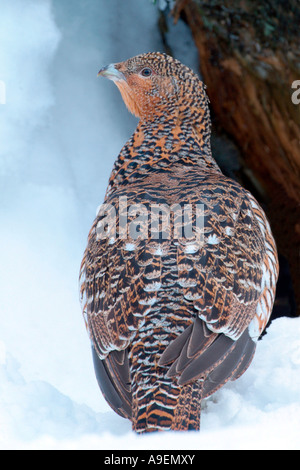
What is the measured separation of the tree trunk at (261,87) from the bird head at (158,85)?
113 cm

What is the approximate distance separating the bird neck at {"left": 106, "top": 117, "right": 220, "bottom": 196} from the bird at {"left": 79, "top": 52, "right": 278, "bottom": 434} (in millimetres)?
162

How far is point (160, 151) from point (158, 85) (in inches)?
21.1

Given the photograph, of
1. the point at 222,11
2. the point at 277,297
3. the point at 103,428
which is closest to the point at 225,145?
the point at 222,11

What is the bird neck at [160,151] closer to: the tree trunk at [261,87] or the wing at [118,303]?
the wing at [118,303]

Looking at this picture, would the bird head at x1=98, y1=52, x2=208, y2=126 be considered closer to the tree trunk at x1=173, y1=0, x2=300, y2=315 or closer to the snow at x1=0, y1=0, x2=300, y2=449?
the tree trunk at x1=173, y1=0, x2=300, y2=315

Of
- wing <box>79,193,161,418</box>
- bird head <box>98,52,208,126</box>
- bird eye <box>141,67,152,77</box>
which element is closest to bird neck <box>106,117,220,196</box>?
bird head <box>98,52,208,126</box>

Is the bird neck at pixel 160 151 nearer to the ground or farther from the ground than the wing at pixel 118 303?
farther from the ground

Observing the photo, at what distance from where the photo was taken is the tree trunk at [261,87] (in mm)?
5477

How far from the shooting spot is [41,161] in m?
6.19

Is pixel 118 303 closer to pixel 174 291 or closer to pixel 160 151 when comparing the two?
pixel 174 291

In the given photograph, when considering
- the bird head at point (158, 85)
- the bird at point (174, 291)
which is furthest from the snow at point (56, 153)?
the bird at point (174, 291)

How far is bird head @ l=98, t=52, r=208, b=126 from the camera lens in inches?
184

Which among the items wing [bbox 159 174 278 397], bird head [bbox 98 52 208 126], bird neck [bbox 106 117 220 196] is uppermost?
bird head [bbox 98 52 208 126]

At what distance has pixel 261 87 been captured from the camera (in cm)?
567
